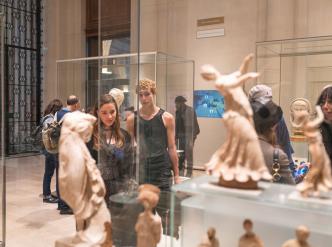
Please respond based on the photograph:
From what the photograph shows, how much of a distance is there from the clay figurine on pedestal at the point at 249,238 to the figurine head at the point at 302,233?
6.5 inches


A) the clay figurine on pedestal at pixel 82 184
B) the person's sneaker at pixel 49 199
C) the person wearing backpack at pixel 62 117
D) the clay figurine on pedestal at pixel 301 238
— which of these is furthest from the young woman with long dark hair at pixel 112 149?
the person's sneaker at pixel 49 199

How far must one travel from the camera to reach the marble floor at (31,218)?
3.49m

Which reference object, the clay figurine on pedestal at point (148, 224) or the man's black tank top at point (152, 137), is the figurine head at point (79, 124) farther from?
the man's black tank top at point (152, 137)

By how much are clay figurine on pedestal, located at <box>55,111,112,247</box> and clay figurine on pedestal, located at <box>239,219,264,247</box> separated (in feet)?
2.22

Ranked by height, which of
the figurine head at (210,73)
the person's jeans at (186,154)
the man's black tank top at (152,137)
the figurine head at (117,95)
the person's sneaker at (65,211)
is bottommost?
the person's sneaker at (65,211)

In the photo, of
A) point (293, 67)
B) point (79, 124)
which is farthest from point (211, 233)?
point (293, 67)

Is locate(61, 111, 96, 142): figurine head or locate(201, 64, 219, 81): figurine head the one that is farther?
locate(61, 111, 96, 142): figurine head

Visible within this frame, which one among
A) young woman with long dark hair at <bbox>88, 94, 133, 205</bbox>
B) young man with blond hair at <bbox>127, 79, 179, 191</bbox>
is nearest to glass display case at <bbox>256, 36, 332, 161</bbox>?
young man with blond hair at <bbox>127, 79, 179, 191</bbox>

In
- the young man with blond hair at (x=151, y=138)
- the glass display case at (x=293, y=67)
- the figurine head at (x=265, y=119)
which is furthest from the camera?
the glass display case at (x=293, y=67)

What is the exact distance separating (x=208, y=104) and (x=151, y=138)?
8.93 ft

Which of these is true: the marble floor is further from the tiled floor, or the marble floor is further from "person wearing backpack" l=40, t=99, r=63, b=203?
"person wearing backpack" l=40, t=99, r=63, b=203

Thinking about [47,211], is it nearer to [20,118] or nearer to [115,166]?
[115,166]

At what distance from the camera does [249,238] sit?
149 centimetres

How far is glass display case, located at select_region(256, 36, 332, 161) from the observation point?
4.45 meters
